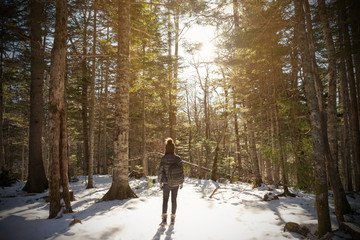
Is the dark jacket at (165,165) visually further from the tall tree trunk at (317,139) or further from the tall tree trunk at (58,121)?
the tall tree trunk at (317,139)

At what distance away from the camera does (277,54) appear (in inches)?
327

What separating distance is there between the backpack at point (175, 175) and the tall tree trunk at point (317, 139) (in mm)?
3569

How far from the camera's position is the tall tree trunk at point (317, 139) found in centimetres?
415

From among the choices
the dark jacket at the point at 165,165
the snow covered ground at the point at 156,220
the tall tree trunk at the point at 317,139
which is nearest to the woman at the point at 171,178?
the dark jacket at the point at 165,165

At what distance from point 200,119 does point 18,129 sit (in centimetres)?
2366

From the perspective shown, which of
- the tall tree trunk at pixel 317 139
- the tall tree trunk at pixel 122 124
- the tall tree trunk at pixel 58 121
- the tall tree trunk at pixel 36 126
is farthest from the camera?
the tall tree trunk at pixel 36 126

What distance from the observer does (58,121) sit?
5027mm

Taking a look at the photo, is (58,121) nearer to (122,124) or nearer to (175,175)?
(122,124)

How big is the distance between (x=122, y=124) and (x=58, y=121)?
8.41ft

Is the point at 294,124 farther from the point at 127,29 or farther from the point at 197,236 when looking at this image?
the point at 127,29

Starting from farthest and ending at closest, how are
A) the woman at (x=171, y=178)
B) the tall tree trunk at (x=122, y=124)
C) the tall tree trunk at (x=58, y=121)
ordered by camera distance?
the tall tree trunk at (x=122, y=124), the woman at (x=171, y=178), the tall tree trunk at (x=58, y=121)

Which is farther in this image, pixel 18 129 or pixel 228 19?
pixel 18 129

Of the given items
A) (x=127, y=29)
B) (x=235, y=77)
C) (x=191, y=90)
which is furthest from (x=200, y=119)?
(x=127, y=29)

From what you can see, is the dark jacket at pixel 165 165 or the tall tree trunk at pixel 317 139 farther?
the dark jacket at pixel 165 165
